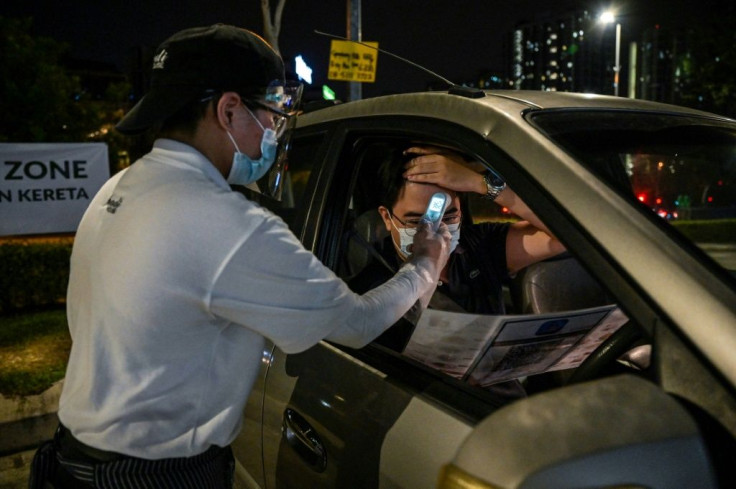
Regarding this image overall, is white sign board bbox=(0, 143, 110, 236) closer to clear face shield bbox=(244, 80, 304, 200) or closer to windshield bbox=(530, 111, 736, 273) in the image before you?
clear face shield bbox=(244, 80, 304, 200)

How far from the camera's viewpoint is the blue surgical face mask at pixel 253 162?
5.13ft

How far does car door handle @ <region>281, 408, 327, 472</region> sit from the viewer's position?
1.69 meters

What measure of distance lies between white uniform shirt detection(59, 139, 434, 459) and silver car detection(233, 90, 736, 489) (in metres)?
0.29

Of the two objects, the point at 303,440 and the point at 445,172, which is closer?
the point at 303,440

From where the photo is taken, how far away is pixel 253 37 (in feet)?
5.14

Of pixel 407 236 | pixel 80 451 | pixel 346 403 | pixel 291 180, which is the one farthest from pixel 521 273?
pixel 80 451

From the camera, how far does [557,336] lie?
1821 millimetres

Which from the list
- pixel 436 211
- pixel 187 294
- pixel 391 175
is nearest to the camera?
pixel 187 294

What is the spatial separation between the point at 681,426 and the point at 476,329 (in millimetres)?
823

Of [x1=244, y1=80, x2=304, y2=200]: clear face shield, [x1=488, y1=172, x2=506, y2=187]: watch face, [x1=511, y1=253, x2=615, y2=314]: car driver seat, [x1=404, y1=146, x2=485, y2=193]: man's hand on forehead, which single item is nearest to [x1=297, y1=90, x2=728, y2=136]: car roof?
[x1=244, y1=80, x2=304, y2=200]: clear face shield

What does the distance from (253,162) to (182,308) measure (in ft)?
1.61

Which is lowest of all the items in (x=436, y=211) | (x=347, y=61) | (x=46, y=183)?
(x=46, y=183)

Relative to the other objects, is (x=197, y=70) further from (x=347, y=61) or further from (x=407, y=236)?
(x=347, y=61)

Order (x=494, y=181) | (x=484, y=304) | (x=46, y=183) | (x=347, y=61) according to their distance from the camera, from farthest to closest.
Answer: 1. (x=347, y=61)
2. (x=46, y=183)
3. (x=484, y=304)
4. (x=494, y=181)
